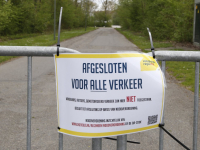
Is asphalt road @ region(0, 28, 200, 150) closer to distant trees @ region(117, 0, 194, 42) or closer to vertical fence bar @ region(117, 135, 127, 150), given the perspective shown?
vertical fence bar @ region(117, 135, 127, 150)

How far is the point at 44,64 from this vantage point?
44.1 ft

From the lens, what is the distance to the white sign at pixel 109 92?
192 centimetres

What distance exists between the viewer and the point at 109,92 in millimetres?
1909

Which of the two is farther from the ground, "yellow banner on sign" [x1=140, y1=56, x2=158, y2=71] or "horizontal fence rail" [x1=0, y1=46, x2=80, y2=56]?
"horizontal fence rail" [x1=0, y1=46, x2=80, y2=56]

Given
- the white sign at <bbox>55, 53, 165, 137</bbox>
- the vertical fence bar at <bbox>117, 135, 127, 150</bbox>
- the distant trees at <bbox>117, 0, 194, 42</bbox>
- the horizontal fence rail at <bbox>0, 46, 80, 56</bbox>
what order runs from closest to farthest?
the white sign at <bbox>55, 53, 165, 137</bbox>, the vertical fence bar at <bbox>117, 135, 127, 150</bbox>, the horizontal fence rail at <bbox>0, 46, 80, 56</bbox>, the distant trees at <bbox>117, 0, 194, 42</bbox>

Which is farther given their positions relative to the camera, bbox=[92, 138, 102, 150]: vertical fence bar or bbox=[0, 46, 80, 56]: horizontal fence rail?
bbox=[0, 46, 80, 56]: horizontal fence rail

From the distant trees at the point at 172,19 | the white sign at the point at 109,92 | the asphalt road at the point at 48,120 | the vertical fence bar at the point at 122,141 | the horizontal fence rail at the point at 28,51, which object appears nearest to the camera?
the white sign at the point at 109,92

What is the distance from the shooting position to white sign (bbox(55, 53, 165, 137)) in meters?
1.92

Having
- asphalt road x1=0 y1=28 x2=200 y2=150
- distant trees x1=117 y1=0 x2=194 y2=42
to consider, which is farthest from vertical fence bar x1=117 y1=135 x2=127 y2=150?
distant trees x1=117 y1=0 x2=194 y2=42

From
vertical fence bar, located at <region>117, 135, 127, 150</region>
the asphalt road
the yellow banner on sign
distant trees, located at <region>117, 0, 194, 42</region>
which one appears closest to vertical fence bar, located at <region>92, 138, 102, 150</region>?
vertical fence bar, located at <region>117, 135, 127, 150</region>

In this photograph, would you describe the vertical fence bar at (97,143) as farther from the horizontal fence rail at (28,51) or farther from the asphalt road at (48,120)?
the asphalt road at (48,120)

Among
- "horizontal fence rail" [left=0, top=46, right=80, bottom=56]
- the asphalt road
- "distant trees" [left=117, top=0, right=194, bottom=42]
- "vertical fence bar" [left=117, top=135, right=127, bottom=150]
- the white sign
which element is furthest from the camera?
"distant trees" [left=117, top=0, right=194, bottom=42]

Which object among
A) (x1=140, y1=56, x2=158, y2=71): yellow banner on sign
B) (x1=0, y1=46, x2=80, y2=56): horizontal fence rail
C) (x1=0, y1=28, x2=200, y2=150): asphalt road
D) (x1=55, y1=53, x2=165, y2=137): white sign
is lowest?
(x1=0, y1=28, x2=200, y2=150): asphalt road

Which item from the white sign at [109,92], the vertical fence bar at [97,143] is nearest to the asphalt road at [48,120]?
the vertical fence bar at [97,143]
